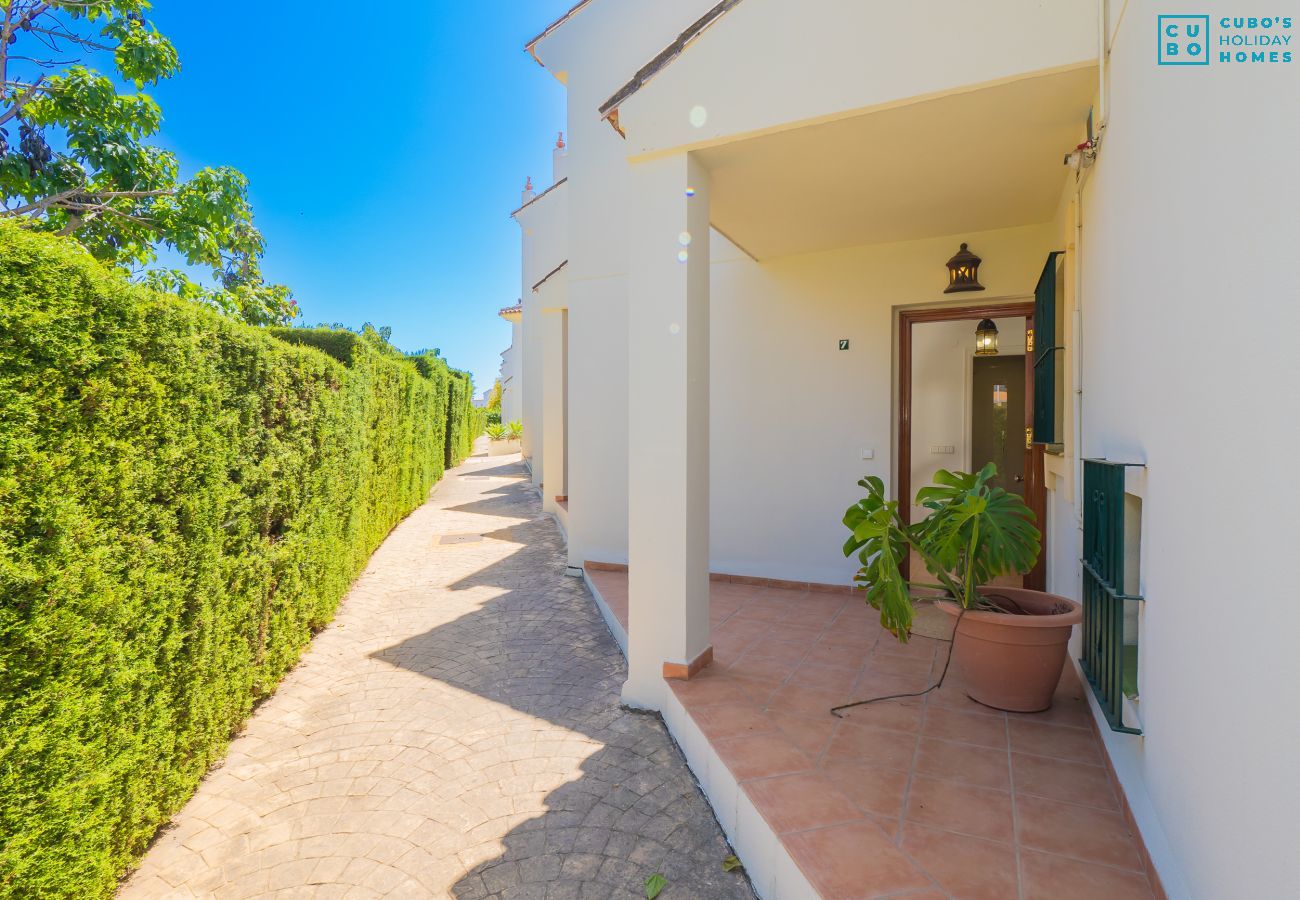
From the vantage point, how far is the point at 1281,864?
4.30 feet

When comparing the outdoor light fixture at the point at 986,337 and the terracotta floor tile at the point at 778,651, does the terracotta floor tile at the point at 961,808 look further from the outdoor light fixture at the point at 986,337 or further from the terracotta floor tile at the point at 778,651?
the outdoor light fixture at the point at 986,337

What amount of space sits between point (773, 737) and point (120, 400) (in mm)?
3677

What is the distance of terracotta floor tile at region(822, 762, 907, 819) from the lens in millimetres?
2840

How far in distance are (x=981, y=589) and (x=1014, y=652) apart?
48 centimetres

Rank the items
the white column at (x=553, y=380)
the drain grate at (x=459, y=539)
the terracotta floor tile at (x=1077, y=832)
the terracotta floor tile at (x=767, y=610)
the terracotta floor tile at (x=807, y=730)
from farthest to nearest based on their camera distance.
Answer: the drain grate at (x=459, y=539), the white column at (x=553, y=380), the terracotta floor tile at (x=767, y=610), the terracotta floor tile at (x=807, y=730), the terracotta floor tile at (x=1077, y=832)

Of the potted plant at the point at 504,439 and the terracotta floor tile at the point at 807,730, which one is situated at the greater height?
the potted plant at the point at 504,439

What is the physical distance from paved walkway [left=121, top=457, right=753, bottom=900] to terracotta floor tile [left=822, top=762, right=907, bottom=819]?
66 centimetres

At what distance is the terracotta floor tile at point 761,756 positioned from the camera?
311cm

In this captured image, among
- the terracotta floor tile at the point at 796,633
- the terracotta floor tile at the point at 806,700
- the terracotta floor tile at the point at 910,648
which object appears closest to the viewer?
the terracotta floor tile at the point at 806,700

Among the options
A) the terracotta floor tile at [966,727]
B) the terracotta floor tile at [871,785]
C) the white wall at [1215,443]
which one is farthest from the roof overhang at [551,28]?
the terracotta floor tile at [871,785]

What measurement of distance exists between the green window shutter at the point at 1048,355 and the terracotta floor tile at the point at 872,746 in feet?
8.67

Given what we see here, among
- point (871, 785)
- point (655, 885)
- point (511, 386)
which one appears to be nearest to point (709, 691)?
point (871, 785)

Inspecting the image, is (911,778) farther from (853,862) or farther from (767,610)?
(767,610)

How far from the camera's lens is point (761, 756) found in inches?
128
